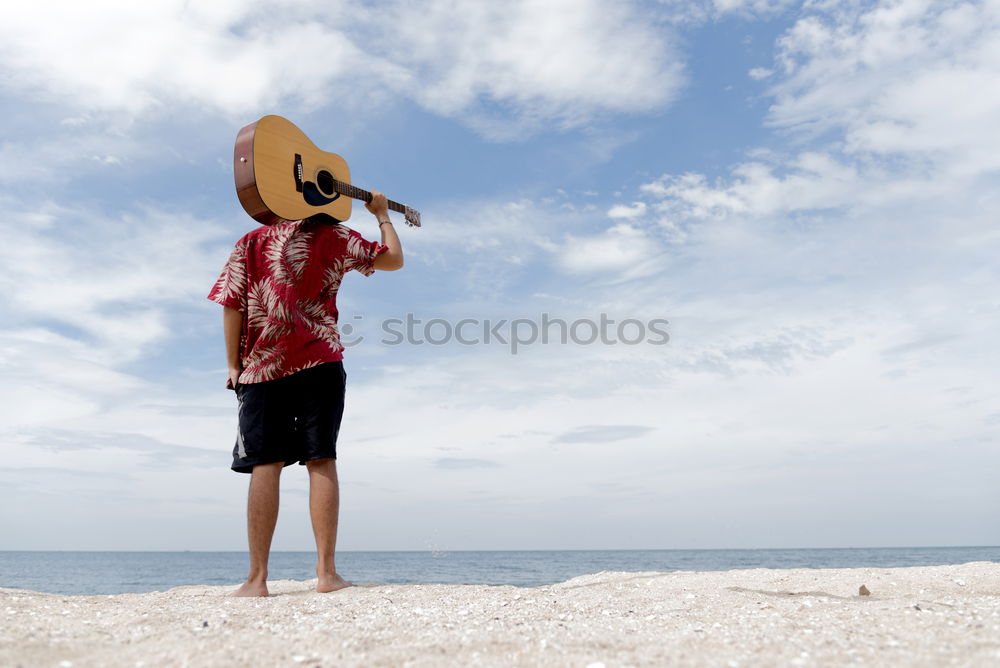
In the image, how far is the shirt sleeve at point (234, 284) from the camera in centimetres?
Result: 414

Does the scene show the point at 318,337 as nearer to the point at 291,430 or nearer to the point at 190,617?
the point at 291,430

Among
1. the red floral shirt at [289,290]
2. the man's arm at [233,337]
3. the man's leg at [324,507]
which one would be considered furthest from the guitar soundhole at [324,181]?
the man's leg at [324,507]

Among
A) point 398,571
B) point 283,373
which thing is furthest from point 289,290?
point 398,571

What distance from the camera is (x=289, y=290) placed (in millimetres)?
4070

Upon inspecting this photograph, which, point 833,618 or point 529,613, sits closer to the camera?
point 833,618

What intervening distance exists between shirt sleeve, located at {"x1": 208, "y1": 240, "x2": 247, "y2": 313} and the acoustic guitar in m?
0.39

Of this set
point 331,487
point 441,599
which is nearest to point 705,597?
point 441,599

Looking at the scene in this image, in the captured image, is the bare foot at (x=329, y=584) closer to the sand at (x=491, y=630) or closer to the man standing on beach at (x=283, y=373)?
the man standing on beach at (x=283, y=373)

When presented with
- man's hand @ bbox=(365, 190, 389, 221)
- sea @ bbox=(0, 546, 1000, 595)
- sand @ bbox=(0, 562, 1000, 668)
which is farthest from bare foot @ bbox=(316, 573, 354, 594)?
sea @ bbox=(0, 546, 1000, 595)

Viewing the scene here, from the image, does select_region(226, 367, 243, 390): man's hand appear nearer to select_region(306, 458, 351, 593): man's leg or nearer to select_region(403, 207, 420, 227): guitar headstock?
select_region(306, 458, 351, 593): man's leg

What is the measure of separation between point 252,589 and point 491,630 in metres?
1.79

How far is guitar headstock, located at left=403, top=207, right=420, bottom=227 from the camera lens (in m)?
5.28

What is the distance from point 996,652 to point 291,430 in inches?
136

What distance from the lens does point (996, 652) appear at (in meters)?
2.15
